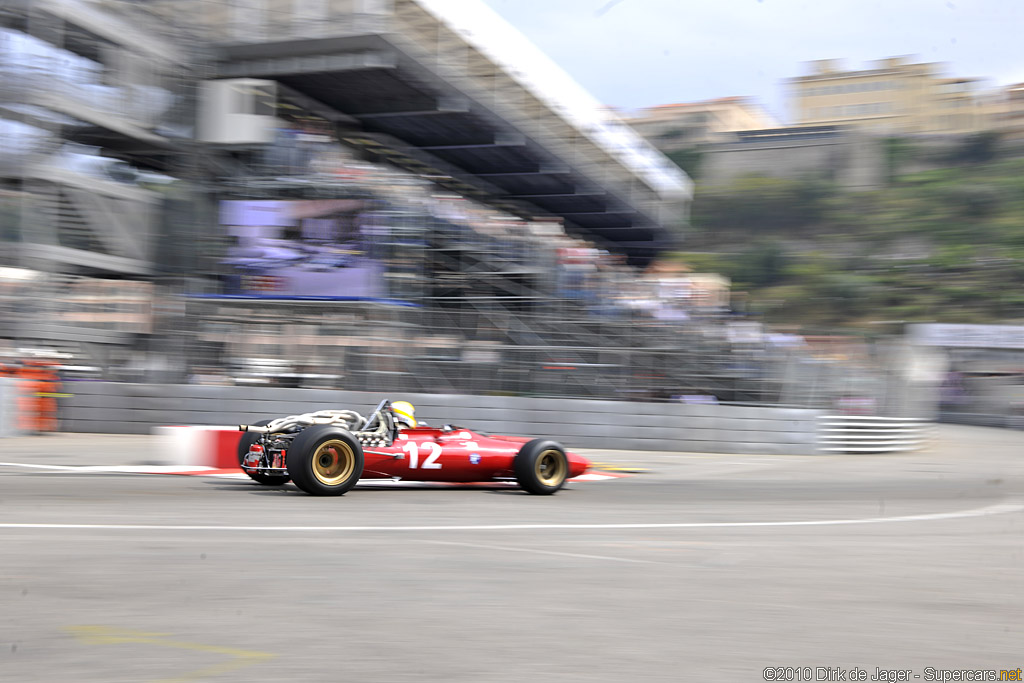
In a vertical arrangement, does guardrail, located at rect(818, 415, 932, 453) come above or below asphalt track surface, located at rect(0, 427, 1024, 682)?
above

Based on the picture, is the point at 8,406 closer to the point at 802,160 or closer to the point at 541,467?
the point at 541,467

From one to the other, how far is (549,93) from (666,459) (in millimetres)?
13176

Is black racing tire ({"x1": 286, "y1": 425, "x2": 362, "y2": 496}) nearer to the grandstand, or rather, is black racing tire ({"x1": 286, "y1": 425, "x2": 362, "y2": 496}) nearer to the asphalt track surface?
the asphalt track surface

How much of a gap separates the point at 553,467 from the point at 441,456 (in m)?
1.10

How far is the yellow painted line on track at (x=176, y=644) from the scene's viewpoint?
3.33 meters

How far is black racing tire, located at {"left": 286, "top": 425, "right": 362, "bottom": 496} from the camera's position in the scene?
7.80m

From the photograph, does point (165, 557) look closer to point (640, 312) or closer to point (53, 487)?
point (53, 487)

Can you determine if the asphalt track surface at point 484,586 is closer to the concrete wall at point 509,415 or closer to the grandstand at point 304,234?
the concrete wall at point 509,415

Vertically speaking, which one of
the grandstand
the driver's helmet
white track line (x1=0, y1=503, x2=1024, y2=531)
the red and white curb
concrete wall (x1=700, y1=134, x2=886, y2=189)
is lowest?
the red and white curb

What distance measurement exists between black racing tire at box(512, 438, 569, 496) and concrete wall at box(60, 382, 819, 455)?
6149 millimetres

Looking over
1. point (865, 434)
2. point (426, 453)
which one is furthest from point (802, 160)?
point (426, 453)

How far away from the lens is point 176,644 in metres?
3.62

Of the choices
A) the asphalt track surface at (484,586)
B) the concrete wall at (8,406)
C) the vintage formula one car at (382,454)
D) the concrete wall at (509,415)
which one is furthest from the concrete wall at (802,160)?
the asphalt track surface at (484,586)

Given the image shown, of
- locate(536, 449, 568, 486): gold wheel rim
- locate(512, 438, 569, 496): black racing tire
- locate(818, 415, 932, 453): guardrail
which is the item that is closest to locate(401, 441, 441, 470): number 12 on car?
locate(512, 438, 569, 496): black racing tire
